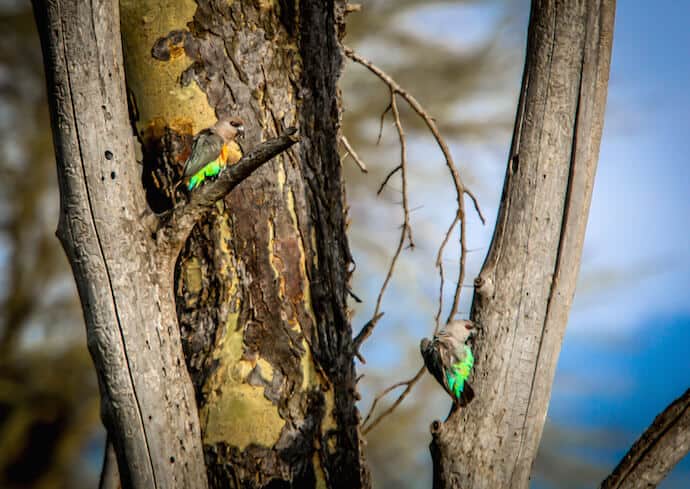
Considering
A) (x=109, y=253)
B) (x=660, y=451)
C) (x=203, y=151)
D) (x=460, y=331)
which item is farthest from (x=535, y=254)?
(x=109, y=253)

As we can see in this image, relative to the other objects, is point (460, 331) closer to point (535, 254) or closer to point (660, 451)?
point (535, 254)

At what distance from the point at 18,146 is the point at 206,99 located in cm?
333

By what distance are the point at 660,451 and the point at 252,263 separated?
91cm

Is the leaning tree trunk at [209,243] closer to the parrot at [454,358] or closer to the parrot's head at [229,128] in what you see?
the parrot's head at [229,128]

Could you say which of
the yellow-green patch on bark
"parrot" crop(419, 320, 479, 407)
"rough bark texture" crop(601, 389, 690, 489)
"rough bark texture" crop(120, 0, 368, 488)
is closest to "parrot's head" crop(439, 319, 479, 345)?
"parrot" crop(419, 320, 479, 407)

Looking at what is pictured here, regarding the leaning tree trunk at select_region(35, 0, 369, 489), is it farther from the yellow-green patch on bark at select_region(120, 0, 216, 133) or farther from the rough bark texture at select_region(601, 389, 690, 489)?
the rough bark texture at select_region(601, 389, 690, 489)

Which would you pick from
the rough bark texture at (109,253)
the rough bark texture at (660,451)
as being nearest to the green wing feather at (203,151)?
the rough bark texture at (109,253)

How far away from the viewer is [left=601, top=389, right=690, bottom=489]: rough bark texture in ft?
4.19

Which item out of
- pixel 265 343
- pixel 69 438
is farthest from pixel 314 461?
pixel 69 438

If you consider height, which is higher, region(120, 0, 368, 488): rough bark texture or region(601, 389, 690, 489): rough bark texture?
region(120, 0, 368, 488): rough bark texture

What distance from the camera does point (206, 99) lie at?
4.95 feet

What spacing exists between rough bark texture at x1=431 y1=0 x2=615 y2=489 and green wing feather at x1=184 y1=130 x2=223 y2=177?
61 centimetres

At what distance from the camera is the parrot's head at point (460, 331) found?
1329 millimetres

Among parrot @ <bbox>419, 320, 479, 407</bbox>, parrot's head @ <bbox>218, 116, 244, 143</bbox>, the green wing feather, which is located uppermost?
parrot's head @ <bbox>218, 116, 244, 143</bbox>
